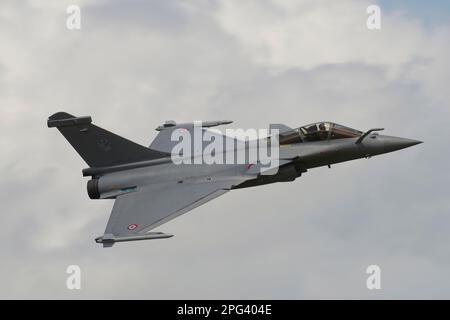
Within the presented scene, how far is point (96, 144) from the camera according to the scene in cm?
3569

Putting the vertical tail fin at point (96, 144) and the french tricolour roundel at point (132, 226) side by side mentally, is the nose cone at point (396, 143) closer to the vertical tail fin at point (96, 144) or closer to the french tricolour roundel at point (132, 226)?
the vertical tail fin at point (96, 144)

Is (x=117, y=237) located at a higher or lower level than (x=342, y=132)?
lower

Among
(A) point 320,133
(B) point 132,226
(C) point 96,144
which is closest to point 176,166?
(C) point 96,144

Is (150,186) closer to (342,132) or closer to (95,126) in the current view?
(95,126)

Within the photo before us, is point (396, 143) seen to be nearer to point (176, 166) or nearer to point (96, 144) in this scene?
point (176, 166)

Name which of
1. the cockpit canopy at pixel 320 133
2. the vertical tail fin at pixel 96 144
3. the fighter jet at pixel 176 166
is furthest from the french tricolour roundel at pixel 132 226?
the cockpit canopy at pixel 320 133

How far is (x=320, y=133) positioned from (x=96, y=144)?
7599mm

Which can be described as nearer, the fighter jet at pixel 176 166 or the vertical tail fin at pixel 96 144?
the fighter jet at pixel 176 166

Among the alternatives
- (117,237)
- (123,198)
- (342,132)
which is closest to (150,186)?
(123,198)

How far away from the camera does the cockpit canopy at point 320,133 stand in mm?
34656

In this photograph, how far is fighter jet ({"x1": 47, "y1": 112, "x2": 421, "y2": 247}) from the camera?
3341 centimetres

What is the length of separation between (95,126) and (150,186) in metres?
3.06

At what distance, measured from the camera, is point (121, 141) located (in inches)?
1396

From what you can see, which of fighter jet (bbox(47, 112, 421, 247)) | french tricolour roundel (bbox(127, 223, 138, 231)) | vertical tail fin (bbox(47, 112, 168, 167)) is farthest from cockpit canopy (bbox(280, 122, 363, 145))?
french tricolour roundel (bbox(127, 223, 138, 231))
